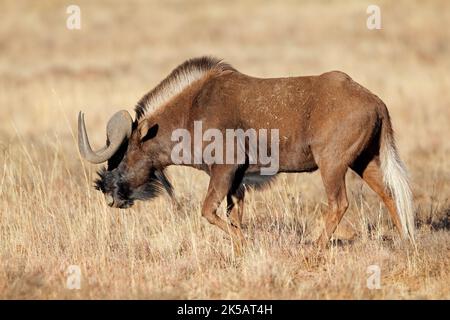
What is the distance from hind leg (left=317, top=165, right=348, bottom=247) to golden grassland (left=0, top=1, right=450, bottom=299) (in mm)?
246

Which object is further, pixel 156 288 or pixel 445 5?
pixel 445 5

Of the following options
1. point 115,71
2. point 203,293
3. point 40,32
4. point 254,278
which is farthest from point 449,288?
point 40,32

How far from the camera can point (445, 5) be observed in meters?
33.2

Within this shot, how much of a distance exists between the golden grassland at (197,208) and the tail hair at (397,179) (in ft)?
1.01

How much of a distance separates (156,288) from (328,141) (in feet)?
8.20

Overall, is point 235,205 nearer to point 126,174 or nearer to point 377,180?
point 126,174

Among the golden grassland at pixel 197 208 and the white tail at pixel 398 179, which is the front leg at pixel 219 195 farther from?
the white tail at pixel 398 179

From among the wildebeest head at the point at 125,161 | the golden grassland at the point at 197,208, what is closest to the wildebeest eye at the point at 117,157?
the wildebeest head at the point at 125,161

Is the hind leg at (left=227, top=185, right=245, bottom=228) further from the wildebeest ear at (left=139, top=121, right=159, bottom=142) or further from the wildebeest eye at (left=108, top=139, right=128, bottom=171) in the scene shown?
the wildebeest eye at (left=108, top=139, right=128, bottom=171)

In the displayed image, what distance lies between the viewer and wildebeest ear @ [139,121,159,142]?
29.5 feet

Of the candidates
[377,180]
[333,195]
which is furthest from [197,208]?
[377,180]

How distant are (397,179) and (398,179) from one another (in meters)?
0.01

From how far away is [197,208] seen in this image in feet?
34.0

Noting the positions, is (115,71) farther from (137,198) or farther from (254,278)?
(254,278)
